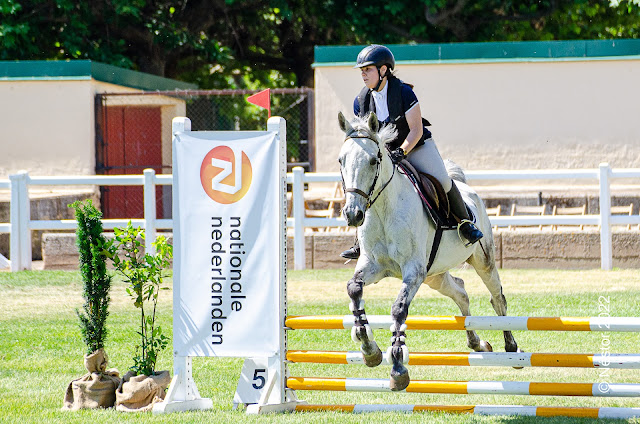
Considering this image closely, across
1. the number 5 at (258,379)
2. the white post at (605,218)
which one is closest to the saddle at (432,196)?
the number 5 at (258,379)

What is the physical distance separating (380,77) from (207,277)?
1970mm

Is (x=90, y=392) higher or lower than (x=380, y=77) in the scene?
lower

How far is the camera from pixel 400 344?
6.55m

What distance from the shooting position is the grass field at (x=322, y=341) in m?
7.45

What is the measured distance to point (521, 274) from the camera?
47.8 ft

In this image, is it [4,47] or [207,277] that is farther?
[4,47]

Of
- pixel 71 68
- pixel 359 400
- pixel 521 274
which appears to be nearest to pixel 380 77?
pixel 359 400

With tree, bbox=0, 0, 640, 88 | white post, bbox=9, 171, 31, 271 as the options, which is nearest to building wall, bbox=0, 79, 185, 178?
tree, bbox=0, 0, 640, 88

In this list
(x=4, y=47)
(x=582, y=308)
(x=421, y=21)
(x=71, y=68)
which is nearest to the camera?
(x=582, y=308)

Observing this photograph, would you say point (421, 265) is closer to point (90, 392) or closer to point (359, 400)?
point (359, 400)

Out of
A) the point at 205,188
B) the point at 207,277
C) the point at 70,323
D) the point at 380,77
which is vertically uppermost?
the point at 380,77

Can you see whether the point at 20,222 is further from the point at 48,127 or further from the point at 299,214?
the point at 48,127

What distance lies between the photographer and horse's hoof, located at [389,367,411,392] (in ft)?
21.3

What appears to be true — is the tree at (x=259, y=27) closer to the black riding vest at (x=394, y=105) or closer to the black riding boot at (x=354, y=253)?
the black riding vest at (x=394, y=105)
